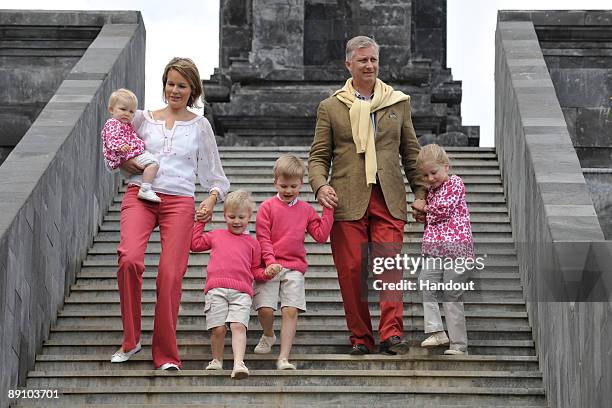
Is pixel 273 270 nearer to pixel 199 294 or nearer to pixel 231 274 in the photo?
pixel 231 274

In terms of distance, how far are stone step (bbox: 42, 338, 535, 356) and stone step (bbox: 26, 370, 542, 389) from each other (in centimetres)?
55

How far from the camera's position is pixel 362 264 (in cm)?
1134

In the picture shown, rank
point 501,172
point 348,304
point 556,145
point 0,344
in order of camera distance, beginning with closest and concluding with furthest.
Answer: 1. point 0,344
2. point 348,304
3. point 556,145
4. point 501,172

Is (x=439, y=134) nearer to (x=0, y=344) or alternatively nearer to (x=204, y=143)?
(x=204, y=143)

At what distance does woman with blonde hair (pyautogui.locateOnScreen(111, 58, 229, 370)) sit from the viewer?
1099 cm

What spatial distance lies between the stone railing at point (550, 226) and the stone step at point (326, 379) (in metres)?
0.30

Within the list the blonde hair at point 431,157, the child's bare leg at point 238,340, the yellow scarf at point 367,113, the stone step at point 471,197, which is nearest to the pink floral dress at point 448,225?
the blonde hair at point 431,157

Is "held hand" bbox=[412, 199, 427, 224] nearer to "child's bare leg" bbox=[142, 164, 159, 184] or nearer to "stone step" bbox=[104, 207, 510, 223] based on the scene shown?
"child's bare leg" bbox=[142, 164, 159, 184]

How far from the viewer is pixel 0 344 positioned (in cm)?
1055

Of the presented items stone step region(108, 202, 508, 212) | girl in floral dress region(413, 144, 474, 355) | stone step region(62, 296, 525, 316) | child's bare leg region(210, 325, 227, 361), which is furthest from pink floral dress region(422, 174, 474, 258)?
stone step region(108, 202, 508, 212)

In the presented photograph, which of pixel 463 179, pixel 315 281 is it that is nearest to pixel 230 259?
pixel 315 281

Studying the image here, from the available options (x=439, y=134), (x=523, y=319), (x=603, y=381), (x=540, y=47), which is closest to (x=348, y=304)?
(x=523, y=319)

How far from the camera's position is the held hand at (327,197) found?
11.3 metres

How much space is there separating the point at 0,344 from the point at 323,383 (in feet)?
6.34
